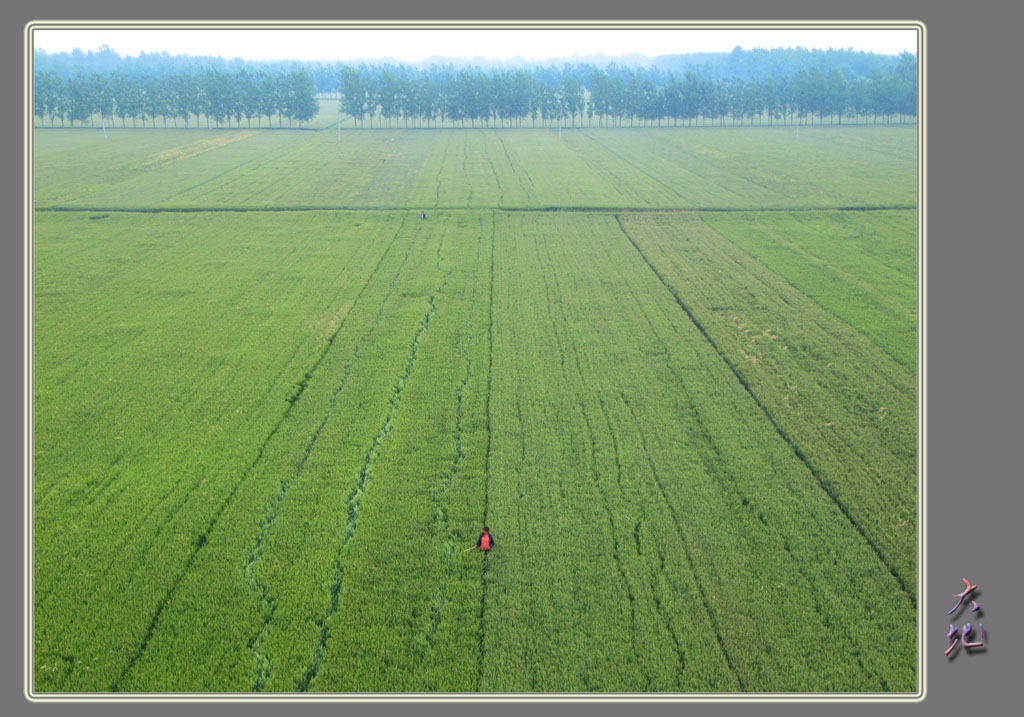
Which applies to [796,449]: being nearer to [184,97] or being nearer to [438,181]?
[438,181]

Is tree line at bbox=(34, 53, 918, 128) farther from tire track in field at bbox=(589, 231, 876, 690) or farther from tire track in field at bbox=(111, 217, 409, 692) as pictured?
tire track in field at bbox=(111, 217, 409, 692)

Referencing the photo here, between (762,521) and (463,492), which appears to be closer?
(762,521)

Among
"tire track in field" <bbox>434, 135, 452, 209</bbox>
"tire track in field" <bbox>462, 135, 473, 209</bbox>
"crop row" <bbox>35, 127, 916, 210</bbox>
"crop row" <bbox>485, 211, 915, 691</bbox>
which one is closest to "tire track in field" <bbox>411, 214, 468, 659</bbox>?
"crop row" <bbox>485, 211, 915, 691</bbox>

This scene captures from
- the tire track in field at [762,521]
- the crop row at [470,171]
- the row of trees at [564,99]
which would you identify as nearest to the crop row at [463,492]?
the tire track in field at [762,521]

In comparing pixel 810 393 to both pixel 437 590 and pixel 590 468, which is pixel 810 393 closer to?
pixel 590 468

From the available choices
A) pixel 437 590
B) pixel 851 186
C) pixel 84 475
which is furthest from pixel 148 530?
pixel 851 186

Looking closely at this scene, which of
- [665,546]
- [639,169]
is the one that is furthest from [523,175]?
[665,546]
